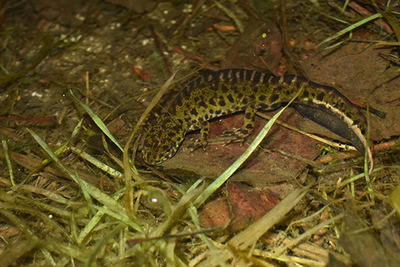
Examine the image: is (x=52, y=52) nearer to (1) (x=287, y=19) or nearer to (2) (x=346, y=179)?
(1) (x=287, y=19)

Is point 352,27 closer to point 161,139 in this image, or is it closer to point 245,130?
point 245,130

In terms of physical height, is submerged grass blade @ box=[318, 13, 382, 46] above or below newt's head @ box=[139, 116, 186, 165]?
above

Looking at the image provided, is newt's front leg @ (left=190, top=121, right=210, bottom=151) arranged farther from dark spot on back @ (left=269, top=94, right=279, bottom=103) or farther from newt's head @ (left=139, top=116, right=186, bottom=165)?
dark spot on back @ (left=269, top=94, right=279, bottom=103)

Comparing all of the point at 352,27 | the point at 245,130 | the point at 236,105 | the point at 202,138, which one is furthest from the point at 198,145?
the point at 352,27

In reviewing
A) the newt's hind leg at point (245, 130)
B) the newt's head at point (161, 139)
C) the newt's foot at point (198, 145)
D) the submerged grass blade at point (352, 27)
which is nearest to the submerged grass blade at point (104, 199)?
the newt's head at point (161, 139)

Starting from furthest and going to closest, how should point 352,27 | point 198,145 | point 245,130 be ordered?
point 352,27
point 245,130
point 198,145

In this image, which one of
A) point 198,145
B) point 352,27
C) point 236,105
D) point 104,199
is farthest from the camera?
point 236,105

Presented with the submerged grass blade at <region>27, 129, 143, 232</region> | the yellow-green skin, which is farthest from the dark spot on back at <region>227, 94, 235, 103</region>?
the submerged grass blade at <region>27, 129, 143, 232</region>

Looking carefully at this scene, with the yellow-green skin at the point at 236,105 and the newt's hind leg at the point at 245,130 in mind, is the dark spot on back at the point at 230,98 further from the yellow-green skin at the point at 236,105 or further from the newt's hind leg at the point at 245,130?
the newt's hind leg at the point at 245,130
